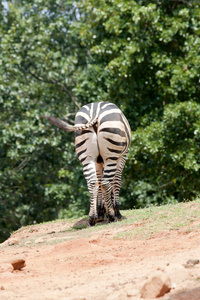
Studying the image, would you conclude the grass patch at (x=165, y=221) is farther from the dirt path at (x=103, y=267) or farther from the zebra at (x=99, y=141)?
the zebra at (x=99, y=141)

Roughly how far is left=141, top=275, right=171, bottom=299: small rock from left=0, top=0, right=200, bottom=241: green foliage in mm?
9684

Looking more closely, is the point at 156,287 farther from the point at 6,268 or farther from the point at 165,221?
the point at 165,221

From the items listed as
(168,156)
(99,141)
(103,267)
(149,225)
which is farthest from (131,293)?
(168,156)

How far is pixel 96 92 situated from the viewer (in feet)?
55.9

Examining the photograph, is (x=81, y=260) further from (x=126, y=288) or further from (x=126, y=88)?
(x=126, y=88)

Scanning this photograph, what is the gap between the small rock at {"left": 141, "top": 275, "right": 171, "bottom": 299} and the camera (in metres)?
4.48

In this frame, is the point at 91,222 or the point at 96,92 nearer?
the point at 91,222

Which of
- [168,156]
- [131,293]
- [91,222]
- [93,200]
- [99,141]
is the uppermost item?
[168,156]

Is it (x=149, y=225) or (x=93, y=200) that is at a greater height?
(x=93, y=200)

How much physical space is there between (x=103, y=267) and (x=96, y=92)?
11485mm

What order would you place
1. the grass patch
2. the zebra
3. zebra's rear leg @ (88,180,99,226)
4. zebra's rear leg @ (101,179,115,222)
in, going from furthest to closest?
1. zebra's rear leg @ (101,179,115,222)
2. zebra's rear leg @ (88,180,99,226)
3. the zebra
4. the grass patch

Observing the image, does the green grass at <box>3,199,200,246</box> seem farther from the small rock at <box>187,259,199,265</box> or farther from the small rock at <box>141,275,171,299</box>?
the small rock at <box>141,275,171,299</box>

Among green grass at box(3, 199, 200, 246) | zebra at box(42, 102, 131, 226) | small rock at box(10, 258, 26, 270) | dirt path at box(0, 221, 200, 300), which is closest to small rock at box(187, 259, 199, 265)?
dirt path at box(0, 221, 200, 300)

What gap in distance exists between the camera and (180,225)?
7.85 meters
